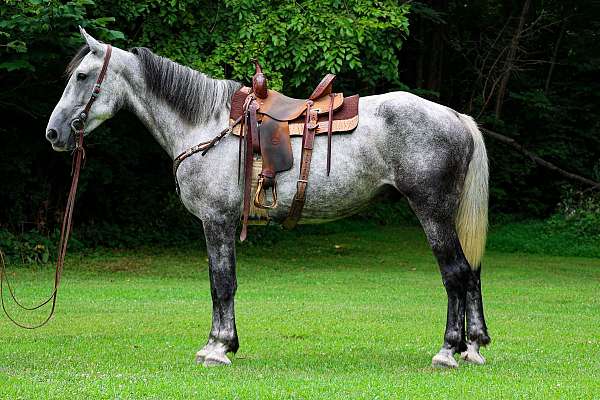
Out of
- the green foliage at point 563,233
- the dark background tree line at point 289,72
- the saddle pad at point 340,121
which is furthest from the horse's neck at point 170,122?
the green foliage at point 563,233

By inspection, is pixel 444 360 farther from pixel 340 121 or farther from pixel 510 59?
pixel 510 59

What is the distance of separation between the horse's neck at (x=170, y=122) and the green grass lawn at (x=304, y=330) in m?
1.88

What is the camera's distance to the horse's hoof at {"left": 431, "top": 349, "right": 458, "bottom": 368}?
744 cm

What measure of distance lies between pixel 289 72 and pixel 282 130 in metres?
9.26

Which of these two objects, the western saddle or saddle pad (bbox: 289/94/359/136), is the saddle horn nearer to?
the western saddle

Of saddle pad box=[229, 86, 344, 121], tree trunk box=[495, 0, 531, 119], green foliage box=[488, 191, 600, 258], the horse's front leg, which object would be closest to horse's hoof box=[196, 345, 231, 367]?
the horse's front leg

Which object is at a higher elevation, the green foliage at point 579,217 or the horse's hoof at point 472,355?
the horse's hoof at point 472,355

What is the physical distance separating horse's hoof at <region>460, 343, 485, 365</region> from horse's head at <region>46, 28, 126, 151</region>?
11.9 feet

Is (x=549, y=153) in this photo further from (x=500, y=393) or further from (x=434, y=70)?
(x=500, y=393)

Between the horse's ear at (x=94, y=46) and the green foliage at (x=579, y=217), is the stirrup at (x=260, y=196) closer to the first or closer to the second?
the horse's ear at (x=94, y=46)

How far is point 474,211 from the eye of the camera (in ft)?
25.5

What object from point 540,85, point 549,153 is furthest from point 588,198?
point 540,85

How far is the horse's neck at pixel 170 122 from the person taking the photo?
7.94 m

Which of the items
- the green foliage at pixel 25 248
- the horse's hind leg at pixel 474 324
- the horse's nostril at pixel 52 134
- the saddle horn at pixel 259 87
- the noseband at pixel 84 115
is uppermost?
the saddle horn at pixel 259 87
